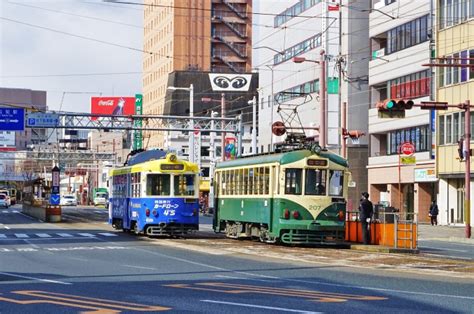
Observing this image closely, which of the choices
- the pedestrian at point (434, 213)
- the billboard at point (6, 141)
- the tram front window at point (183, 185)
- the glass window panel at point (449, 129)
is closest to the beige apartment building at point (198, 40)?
the billboard at point (6, 141)

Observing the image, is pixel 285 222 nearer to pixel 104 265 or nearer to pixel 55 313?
pixel 104 265

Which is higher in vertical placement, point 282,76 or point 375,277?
point 282,76

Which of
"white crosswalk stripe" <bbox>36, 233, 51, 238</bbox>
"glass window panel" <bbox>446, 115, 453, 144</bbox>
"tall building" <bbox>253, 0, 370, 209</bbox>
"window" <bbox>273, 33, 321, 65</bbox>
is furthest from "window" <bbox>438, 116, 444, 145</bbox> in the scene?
"white crosswalk stripe" <bbox>36, 233, 51, 238</bbox>

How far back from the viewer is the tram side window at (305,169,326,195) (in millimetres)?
30812

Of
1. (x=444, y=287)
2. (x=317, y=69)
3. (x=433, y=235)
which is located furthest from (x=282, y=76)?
(x=444, y=287)

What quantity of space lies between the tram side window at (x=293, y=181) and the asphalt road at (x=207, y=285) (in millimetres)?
3613

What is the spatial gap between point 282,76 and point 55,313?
73.7 metres

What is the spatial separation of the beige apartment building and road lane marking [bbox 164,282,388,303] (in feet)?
354

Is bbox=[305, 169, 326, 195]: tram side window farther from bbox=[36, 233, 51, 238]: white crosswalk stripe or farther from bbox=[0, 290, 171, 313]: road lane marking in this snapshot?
bbox=[0, 290, 171, 313]: road lane marking

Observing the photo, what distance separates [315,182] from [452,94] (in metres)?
28.1

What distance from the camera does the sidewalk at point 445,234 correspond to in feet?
138

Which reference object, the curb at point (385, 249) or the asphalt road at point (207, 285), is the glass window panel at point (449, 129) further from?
the asphalt road at point (207, 285)

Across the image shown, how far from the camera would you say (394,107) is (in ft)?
114

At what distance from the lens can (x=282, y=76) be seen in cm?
8588
